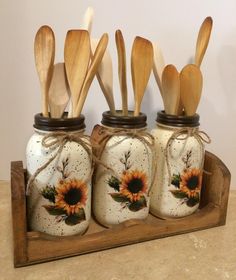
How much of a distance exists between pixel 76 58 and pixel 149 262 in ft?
0.80

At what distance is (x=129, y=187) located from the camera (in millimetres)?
387

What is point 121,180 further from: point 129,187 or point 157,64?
point 157,64

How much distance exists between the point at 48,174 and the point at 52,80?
11cm

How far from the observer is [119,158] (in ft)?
1.23

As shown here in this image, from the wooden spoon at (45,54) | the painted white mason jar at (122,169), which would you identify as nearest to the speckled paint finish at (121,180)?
the painted white mason jar at (122,169)

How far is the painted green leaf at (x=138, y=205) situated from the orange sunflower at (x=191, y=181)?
0.06 metres

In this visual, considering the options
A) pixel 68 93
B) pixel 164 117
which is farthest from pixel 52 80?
pixel 164 117

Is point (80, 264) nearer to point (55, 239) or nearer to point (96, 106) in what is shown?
point (55, 239)

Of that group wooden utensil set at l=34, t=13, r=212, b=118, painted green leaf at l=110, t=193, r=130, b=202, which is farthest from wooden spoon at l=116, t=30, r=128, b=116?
painted green leaf at l=110, t=193, r=130, b=202

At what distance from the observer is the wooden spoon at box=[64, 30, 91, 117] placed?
0.33 m

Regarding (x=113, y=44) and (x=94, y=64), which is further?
(x=113, y=44)

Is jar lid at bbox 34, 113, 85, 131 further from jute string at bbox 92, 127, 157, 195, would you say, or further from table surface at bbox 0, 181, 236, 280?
table surface at bbox 0, 181, 236, 280

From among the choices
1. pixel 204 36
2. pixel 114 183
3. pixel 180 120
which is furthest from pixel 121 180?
pixel 204 36

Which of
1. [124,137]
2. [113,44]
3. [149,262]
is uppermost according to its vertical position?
[113,44]
